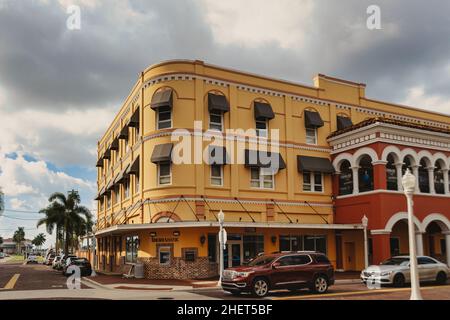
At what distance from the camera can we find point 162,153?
2941cm

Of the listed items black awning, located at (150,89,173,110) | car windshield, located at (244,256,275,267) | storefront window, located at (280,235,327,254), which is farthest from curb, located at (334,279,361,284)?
black awning, located at (150,89,173,110)

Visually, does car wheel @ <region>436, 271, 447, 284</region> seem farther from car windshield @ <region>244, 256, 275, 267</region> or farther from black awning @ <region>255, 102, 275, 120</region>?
black awning @ <region>255, 102, 275, 120</region>

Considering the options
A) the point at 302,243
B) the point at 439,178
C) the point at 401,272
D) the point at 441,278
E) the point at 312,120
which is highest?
the point at 312,120

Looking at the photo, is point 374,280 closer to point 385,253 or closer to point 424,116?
point 385,253

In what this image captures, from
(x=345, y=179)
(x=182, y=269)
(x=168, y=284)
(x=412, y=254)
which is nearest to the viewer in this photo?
(x=412, y=254)

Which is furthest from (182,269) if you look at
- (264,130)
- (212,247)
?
(264,130)

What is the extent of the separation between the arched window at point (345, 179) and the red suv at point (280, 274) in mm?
13292

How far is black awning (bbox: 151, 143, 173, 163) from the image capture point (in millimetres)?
29234

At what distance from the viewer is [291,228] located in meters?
31.5

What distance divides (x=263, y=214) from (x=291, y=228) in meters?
1.98

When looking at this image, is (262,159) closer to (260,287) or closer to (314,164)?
(314,164)

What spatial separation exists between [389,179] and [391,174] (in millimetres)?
460

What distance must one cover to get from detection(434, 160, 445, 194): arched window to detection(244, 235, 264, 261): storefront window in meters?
12.4
